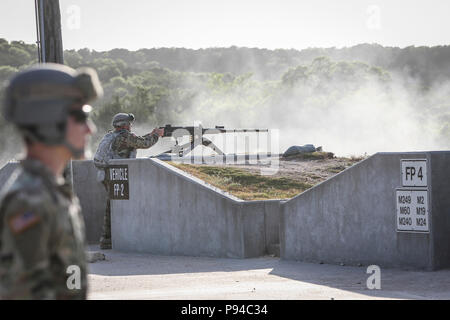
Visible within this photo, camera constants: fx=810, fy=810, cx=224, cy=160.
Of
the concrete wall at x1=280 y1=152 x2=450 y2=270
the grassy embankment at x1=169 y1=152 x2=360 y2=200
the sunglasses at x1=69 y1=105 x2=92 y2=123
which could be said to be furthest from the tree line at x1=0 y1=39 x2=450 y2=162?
the sunglasses at x1=69 y1=105 x2=92 y2=123

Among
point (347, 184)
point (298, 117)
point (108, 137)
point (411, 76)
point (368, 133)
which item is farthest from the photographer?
point (411, 76)

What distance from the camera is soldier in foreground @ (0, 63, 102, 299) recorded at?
9.93 feet

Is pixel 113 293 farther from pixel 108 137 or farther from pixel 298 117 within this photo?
pixel 298 117

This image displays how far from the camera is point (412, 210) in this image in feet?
36.4

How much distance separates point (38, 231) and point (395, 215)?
8936 mm

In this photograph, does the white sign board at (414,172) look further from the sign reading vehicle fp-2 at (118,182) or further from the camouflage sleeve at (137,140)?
the sign reading vehicle fp-2 at (118,182)

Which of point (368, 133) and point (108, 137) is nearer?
point (108, 137)

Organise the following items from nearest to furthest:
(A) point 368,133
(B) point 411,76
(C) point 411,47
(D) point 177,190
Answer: (D) point 177,190 < (A) point 368,133 < (B) point 411,76 < (C) point 411,47

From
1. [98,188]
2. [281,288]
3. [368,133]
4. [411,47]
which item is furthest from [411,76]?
[281,288]

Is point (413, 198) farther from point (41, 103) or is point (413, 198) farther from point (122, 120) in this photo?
point (41, 103)

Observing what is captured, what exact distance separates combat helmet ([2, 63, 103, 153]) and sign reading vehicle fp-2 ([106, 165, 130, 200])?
527 inches

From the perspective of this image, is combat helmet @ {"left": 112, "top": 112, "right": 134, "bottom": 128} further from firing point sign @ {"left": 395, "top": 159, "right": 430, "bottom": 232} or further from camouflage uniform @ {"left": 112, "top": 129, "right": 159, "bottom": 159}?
firing point sign @ {"left": 395, "top": 159, "right": 430, "bottom": 232}

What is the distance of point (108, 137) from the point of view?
16547 millimetres

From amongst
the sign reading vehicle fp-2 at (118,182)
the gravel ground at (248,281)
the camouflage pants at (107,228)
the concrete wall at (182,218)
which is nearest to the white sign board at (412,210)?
the gravel ground at (248,281)
